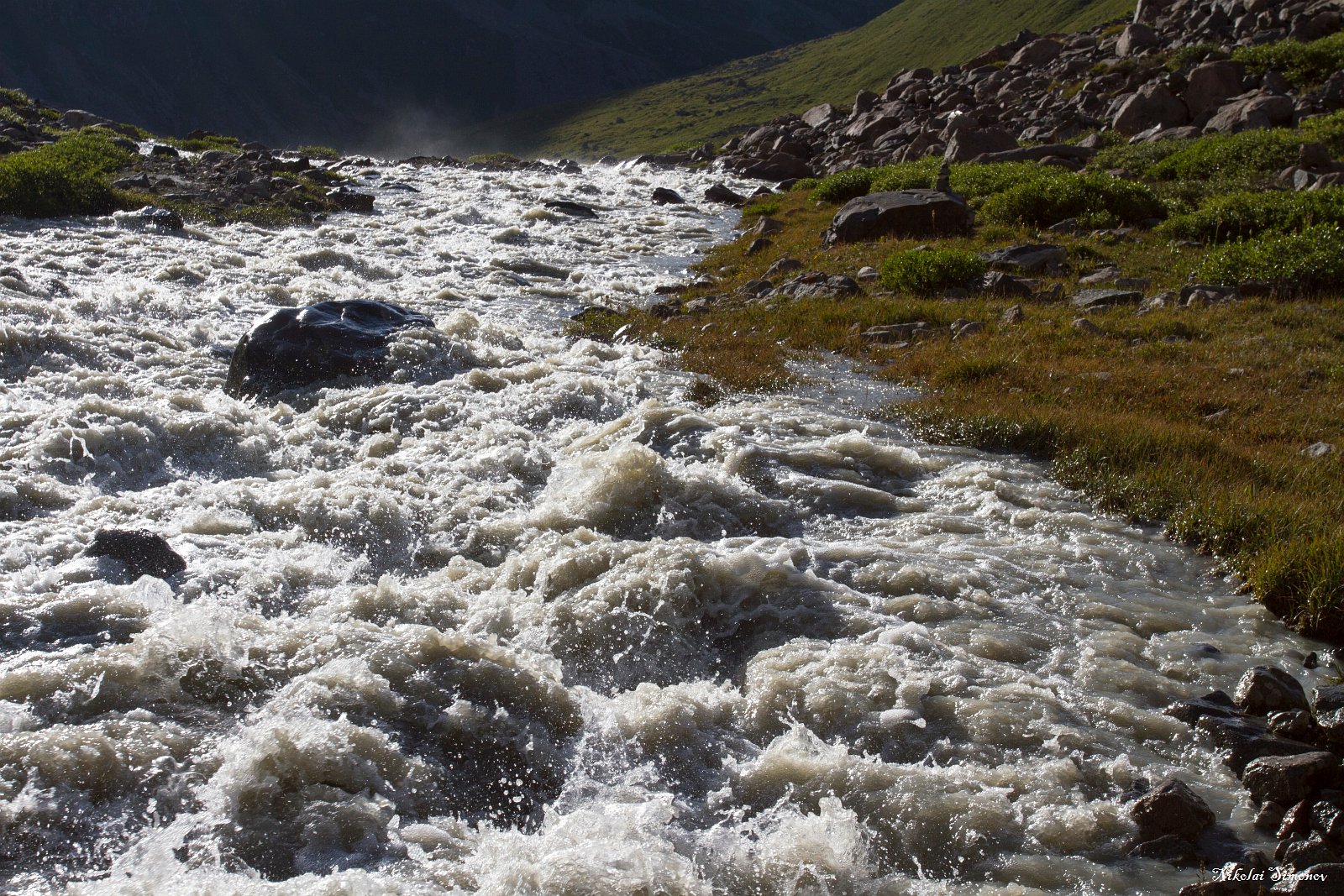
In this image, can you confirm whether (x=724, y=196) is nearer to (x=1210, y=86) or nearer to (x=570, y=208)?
(x=570, y=208)

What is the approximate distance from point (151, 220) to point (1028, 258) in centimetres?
2423

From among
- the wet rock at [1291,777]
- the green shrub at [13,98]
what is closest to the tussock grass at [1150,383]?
the wet rock at [1291,777]

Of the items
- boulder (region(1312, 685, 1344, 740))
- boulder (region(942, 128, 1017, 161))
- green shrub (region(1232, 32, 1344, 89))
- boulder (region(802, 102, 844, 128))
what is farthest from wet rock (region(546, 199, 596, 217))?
boulder (region(1312, 685, 1344, 740))

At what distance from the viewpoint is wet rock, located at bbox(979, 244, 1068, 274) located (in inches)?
733

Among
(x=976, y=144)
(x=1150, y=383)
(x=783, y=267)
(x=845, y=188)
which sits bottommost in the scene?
(x=1150, y=383)

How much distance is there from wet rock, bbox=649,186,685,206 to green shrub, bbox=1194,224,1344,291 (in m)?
29.3

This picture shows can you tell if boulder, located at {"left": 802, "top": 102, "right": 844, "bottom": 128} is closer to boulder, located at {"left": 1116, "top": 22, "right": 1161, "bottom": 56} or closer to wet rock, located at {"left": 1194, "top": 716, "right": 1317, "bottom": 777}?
boulder, located at {"left": 1116, "top": 22, "right": 1161, "bottom": 56}

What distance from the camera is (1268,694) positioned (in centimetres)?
593

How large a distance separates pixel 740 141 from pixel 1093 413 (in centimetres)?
6252

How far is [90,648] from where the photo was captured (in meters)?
6.57

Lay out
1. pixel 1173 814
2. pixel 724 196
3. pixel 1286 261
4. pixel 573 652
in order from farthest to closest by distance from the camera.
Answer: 1. pixel 724 196
2. pixel 1286 261
3. pixel 573 652
4. pixel 1173 814

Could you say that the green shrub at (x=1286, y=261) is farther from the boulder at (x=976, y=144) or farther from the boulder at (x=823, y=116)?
the boulder at (x=823, y=116)

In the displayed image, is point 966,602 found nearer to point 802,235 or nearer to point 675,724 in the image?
point 675,724

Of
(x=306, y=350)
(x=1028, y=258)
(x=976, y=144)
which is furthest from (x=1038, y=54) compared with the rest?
(x=306, y=350)
